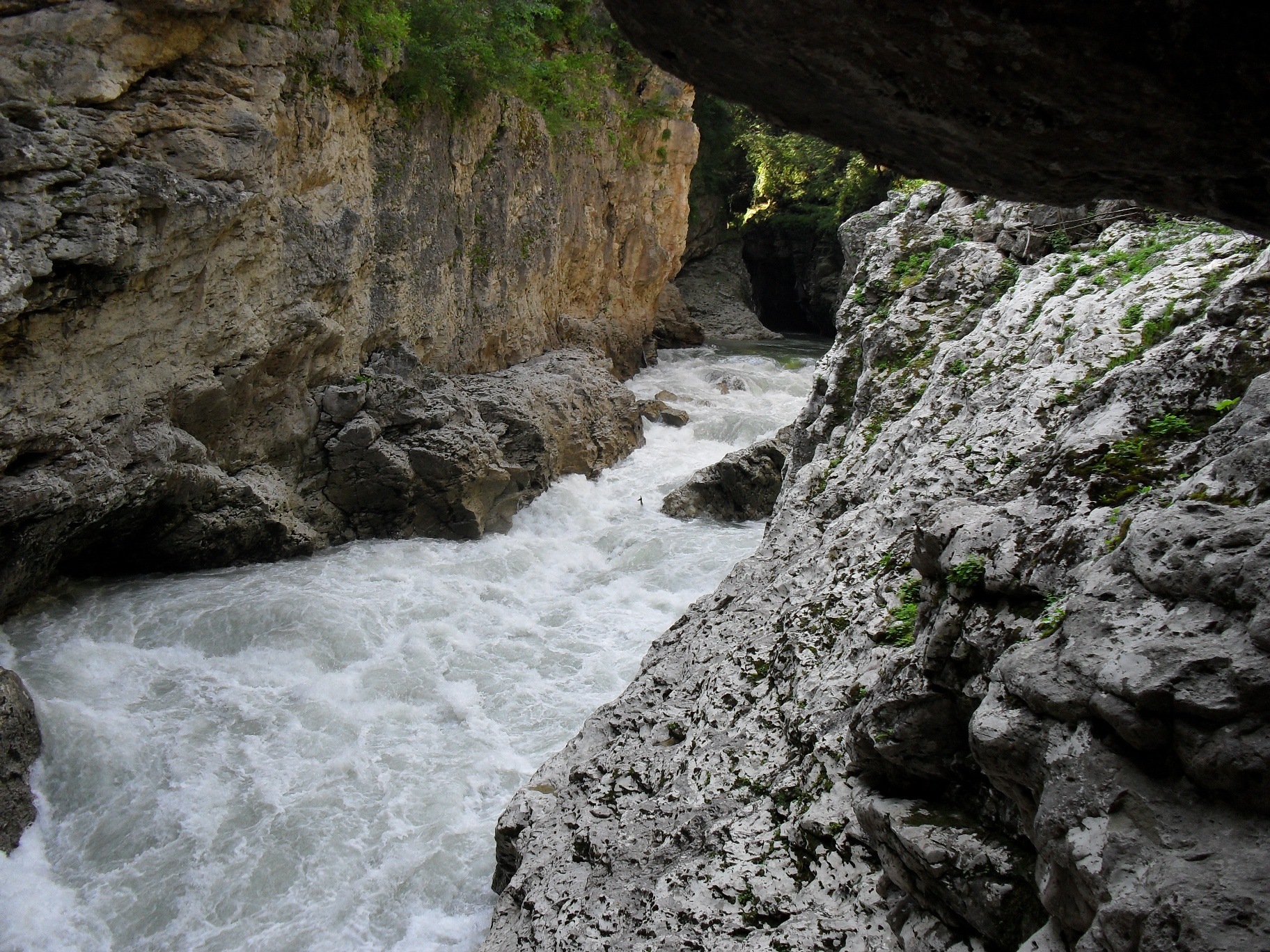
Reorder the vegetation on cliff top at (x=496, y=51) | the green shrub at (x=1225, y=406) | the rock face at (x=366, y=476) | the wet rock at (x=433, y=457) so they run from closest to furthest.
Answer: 1. the green shrub at (x=1225, y=406)
2. the rock face at (x=366, y=476)
3. the vegetation on cliff top at (x=496, y=51)
4. the wet rock at (x=433, y=457)

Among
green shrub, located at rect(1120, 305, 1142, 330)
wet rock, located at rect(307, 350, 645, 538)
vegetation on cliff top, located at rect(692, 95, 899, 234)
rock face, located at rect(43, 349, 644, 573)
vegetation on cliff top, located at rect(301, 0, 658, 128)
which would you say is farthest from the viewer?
vegetation on cliff top, located at rect(692, 95, 899, 234)

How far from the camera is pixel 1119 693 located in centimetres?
254

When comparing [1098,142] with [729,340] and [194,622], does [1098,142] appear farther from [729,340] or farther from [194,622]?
[729,340]

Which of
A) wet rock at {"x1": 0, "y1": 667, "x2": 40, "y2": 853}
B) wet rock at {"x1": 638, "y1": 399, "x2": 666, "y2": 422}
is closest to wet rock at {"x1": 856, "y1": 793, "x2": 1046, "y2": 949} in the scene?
wet rock at {"x1": 0, "y1": 667, "x2": 40, "y2": 853}

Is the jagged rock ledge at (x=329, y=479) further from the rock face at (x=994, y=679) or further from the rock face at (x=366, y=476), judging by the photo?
the rock face at (x=994, y=679)

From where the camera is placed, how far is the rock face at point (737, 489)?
46.3 ft

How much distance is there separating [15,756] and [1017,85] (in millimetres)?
8378

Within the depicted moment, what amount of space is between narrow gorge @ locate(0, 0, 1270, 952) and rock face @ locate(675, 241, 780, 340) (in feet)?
39.9

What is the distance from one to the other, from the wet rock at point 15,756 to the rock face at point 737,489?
29.5 feet

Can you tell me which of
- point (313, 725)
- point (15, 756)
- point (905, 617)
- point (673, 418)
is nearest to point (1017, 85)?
point (905, 617)

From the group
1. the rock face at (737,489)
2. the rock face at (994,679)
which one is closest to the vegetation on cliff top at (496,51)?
the rock face at (737,489)

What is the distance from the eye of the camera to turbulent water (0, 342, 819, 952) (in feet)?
21.2

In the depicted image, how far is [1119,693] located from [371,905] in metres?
5.68

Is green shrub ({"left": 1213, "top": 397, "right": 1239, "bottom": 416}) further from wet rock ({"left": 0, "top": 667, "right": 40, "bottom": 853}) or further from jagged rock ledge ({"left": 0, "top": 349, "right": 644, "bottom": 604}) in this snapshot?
jagged rock ledge ({"left": 0, "top": 349, "right": 644, "bottom": 604})
